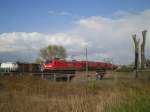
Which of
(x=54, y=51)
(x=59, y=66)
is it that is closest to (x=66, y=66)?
(x=59, y=66)

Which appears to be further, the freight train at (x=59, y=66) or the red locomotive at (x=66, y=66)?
the freight train at (x=59, y=66)

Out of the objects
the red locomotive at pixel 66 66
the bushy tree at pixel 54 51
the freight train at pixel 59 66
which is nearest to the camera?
the red locomotive at pixel 66 66

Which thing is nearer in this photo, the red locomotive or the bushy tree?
the red locomotive

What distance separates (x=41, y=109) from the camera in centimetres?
1423

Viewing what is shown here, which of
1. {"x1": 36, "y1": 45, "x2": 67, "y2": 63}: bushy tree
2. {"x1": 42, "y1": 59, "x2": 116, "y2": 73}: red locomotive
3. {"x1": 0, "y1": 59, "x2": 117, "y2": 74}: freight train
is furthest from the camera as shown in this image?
{"x1": 36, "y1": 45, "x2": 67, "y2": 63}: bushy tree

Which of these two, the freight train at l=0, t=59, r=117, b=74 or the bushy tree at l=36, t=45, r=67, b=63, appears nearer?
the freight train at l=0, t=59, r=117, b=74

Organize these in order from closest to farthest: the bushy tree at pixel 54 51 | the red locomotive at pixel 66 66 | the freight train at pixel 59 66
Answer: the red locomotive at pixel 66 66, the freight train at pixel 59 66, the bushy tree at pixel 54 51

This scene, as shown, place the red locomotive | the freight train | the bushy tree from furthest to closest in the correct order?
the bushy tree → the freight train → the red locomotive

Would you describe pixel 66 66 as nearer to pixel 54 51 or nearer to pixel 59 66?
pixel 59 66

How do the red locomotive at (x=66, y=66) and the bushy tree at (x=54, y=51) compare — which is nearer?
the red locomotive at (x=66, y=66)

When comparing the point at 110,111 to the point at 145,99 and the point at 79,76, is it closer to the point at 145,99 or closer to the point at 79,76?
the point at 145,99

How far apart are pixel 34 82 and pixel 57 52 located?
64782 mm

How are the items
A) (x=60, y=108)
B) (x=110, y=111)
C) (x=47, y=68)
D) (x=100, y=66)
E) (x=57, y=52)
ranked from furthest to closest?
1. (x=57, y=52)
2. (x=100, y=66)
3. (x=47, y=68)
4. (x=60, y=108)
5. (x=110, y=111)

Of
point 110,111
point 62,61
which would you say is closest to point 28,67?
point 62,61
